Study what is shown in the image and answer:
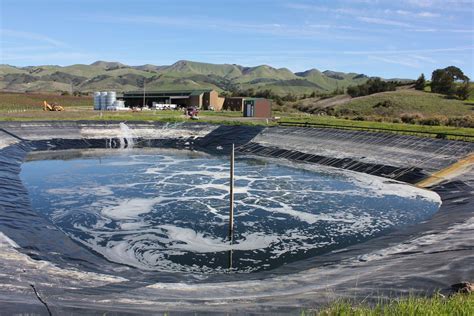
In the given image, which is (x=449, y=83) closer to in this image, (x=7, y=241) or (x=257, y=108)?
A: (x=257, y=108)

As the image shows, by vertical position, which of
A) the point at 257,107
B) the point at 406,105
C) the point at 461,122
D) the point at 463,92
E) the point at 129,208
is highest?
the point at 463,92

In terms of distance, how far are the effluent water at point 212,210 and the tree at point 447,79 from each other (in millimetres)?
55630

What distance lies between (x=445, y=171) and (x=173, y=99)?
6836cm

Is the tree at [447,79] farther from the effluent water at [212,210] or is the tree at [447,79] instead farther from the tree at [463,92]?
the effluent water at [212,210]

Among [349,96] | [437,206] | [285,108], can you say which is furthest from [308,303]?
[349,96]

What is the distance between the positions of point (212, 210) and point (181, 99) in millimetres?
71404

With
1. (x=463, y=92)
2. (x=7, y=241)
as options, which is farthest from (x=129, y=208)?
(x=463, y=92)

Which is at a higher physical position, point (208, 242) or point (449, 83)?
point (449, 83)

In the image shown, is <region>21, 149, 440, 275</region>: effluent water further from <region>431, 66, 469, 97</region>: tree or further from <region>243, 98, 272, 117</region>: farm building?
<region>431, 66, 469, 97</region>: tree

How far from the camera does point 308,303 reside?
8414 mm

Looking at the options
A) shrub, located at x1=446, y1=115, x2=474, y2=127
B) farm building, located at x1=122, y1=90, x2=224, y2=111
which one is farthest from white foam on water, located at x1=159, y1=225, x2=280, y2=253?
farm building, located at x1=122, y1=90, x2=224, y2=111

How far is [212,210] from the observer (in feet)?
68.9

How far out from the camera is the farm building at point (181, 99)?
273 ft

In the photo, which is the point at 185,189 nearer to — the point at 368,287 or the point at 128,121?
the point at 368,287
